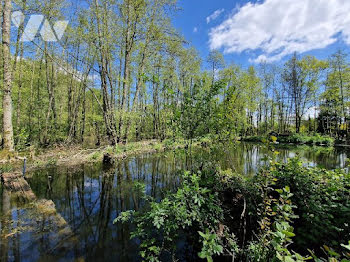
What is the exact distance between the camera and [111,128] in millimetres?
11891

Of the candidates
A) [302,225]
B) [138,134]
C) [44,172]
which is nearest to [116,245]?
[302,225]

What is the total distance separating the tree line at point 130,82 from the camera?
3.46m

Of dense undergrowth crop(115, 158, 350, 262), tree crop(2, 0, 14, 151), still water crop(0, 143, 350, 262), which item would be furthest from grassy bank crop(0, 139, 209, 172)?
dense undergrowth crop(115, 158, 350, 262)

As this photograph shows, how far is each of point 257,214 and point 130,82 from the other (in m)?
14.4

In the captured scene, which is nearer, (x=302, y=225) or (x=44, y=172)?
(x=302, y=225)

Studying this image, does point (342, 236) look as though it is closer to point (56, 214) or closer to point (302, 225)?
point (302, 225)

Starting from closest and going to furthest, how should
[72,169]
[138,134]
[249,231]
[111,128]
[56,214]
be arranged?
[249,231] < [56,214] < [72,169] < [111,128] < [138,134]

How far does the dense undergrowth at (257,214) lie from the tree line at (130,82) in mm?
1038

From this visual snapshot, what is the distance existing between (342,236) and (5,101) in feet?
34.5

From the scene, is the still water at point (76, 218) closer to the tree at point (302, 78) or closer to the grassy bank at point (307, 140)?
the grassy bank at point (307, 140)

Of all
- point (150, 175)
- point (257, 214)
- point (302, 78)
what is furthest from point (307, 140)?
point (257, 214)

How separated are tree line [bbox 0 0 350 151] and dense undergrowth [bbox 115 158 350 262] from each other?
1038 millimetres

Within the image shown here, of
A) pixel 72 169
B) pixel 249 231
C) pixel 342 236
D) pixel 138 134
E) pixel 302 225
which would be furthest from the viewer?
pixel 138 134

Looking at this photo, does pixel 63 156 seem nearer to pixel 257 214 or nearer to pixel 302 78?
pixel 257 214
